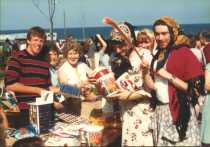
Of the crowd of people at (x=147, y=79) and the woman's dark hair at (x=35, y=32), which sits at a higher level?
the woman's dark hair at (x=35, y=32)

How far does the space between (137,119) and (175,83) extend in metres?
0.69

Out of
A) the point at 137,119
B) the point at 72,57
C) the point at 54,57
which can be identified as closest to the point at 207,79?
the point at 137,119

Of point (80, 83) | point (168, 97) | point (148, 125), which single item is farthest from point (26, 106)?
point (168, 97)

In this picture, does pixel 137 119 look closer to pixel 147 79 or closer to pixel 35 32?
pixel 147 79

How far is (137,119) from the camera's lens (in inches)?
175

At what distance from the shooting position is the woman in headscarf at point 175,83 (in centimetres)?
393

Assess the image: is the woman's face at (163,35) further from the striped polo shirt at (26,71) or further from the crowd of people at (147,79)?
the striped polo shirt at (26,71)

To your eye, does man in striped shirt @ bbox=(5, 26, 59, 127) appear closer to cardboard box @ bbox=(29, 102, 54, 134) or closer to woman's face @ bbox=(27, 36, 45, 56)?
woman's face @ bbox=(27, 36, 45, 56)

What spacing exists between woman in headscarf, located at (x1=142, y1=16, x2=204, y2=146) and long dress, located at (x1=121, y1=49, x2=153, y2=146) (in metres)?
0.34

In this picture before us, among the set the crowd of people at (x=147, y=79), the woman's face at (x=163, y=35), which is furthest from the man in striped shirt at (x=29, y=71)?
the woman's face at (x=163, y=35)

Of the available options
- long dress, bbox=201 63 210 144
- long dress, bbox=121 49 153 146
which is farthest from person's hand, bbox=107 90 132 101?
long dress, bbox=201 63 210 144

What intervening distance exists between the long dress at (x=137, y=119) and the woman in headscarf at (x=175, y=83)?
338mm

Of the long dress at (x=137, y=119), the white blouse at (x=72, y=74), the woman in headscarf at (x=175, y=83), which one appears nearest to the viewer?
the woman in headscarf at (x=175, y=83)

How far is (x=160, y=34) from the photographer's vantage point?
3.98 m
